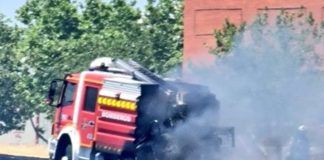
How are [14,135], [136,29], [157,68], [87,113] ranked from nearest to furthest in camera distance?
[87,113] → [157,68] → [136,29] → [14,135]

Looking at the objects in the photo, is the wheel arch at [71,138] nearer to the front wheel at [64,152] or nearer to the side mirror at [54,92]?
the front wheel at [64,152]

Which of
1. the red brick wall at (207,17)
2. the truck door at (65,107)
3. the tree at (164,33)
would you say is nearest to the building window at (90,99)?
the truck door at (65,107)

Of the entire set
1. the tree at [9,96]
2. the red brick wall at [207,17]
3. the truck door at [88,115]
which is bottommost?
the tree at [9,96]

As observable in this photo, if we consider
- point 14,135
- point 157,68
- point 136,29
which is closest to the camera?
point 157,68

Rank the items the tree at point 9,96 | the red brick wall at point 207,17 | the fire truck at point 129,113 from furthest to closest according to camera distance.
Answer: the tree at point 9,96
the red brick wall at point 207,17
the fire truck at point 129,113

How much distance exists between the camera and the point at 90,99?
28.0 metres

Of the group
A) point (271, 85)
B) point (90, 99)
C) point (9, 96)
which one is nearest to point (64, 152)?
point (90, 99)

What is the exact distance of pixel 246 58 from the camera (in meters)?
39.3

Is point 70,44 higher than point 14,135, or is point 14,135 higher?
point 70,44

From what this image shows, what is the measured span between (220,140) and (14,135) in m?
72.0

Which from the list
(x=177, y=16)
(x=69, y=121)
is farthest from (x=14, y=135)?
(x=69, y=121)

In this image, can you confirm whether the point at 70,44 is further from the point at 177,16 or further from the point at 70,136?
the point at 70,136

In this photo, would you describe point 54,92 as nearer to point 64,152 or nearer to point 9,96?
point 64,152

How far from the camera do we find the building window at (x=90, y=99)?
27.8 meters
